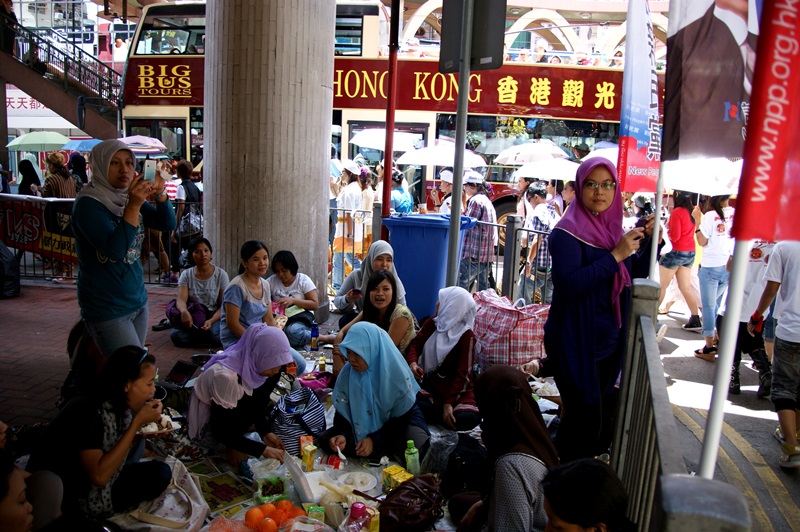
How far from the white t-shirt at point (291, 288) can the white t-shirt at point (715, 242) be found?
4.40 meters

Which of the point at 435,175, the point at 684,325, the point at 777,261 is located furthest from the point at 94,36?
the point at 777,261

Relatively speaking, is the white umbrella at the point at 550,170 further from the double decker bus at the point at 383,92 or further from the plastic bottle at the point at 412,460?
the plastic bottle at the point at 412,460

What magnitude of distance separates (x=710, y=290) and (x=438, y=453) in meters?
4.65

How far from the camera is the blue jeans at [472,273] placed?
7.31 m

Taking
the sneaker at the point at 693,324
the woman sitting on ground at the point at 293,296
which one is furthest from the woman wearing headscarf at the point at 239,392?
the sneaker at the point at 693,324

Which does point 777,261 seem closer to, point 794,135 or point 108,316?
point 794,135

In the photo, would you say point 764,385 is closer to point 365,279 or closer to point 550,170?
point 365,279

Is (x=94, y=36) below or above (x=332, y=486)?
above

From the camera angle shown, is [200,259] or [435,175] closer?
[200,259]

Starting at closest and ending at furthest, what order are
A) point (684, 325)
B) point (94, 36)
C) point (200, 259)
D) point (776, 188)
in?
1. point (776, 188)
2. point (200, 259)
3. point (684, 325)
4. point (94, 36)

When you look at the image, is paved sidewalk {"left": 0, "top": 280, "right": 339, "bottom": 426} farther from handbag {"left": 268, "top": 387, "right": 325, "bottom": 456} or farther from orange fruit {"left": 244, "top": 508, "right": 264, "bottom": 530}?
orange fruit {"left": 244, "top": 508, "right": 264, "bottom": 530}

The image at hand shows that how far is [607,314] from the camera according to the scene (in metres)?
3.33

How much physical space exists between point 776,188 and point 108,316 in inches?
135

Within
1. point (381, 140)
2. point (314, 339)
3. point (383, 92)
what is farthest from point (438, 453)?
point (383, 92)
